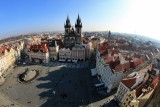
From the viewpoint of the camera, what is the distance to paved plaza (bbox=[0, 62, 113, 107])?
196ft

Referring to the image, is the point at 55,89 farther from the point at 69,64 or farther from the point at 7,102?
the point at 69,64

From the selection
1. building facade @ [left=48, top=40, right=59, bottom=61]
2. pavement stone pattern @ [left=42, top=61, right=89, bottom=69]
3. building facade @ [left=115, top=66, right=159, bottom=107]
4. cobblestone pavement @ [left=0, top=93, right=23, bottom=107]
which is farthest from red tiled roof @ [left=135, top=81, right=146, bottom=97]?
building facade @ [left=48, top=40, right=59, bottom=61]

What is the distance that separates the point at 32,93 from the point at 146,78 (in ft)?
120

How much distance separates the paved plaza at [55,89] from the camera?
196 ft

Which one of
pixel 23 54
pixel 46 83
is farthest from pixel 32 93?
pixel 23 54

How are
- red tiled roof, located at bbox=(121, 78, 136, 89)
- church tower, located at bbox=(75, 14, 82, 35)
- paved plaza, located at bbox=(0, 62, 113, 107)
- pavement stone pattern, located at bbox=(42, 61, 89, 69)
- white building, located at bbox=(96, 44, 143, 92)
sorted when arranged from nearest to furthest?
red tiled roof, located at bbox=(121, 78, 136, 89) → paved plaza, located at bbox=(0, 62, 113, 107) → white building, located at bbox=(96, 44, 143, 92) → pavement stone pattern, located at bbox=(42, 61, 89, 69) → church tower, located at bbox=(75, 14, 82, 35)

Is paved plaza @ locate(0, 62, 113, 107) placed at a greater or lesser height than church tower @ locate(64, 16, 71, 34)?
lesser

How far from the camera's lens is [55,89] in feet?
226

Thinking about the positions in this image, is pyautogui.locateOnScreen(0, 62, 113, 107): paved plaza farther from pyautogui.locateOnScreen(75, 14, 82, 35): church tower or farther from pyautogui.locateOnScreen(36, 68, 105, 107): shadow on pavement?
pyautogui.locateOnScreen(75, 14, 82, 35): church tower

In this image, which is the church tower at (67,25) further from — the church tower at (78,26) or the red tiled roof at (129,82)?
the red tiled roof at (129,82)

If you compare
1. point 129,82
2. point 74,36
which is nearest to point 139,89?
point 129,82

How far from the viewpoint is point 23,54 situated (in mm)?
113188

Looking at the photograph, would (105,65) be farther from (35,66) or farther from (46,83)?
(35,66)

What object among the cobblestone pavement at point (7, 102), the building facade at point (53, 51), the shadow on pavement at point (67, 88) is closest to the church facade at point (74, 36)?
the building facade at point (53, 51)
